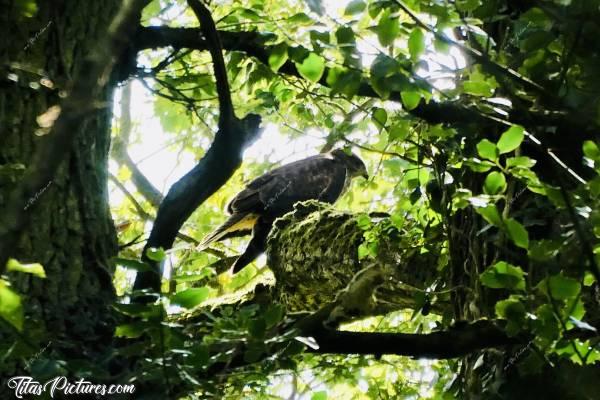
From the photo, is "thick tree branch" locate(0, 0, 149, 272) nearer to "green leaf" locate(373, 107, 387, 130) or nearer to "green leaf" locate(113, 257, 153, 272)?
"green leaf" locate(113, 257, 153, 272)

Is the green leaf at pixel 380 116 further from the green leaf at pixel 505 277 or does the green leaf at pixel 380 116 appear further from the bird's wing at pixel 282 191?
the bird's wing at pixel 282 191

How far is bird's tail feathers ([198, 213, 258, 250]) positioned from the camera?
5747 millimetres

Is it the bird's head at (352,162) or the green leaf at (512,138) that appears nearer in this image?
the green leaf at (512,138)

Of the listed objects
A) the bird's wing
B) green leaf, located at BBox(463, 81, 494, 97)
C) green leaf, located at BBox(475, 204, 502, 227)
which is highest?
the bird's wing

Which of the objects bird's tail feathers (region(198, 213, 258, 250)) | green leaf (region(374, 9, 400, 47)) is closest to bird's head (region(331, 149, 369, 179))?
bird's tail feathers (region(198, 213, 258, 250))

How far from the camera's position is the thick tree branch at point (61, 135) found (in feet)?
2.72

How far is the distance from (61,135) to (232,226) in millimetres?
5198

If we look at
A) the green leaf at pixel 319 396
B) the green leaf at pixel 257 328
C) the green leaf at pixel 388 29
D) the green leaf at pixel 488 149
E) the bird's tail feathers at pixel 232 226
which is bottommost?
the green leaf at pixel 319 396

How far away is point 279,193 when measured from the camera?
6383mm

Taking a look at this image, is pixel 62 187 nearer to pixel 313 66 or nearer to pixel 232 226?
pixel 313 66

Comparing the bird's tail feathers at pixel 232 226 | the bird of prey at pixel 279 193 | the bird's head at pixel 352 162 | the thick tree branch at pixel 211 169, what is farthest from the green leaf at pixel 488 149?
the bird's head at pixel 352 162

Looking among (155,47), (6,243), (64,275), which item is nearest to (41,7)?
(155,47)

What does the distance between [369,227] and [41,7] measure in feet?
4.48

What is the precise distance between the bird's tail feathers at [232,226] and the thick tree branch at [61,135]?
4776 millimetres
